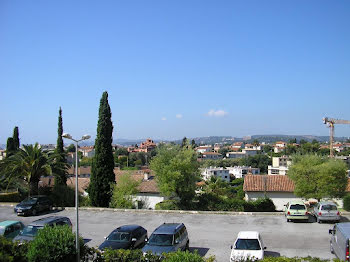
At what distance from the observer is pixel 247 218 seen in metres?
23.3

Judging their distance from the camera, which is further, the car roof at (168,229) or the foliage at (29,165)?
the foliage at (29,165)

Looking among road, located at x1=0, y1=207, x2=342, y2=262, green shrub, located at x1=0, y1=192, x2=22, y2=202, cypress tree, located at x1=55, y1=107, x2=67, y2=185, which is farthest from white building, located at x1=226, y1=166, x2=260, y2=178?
road, located at x1=0, y1=207, x2=342, y2=262

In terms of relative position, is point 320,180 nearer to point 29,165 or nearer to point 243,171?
point 29,165

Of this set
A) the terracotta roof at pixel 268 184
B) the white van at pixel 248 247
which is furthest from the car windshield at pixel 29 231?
the terracotta roof at pixel 268 184

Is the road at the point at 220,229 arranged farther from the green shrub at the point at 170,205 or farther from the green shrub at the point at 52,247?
the green shrub at the point at 52,247

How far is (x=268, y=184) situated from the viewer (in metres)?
37.8

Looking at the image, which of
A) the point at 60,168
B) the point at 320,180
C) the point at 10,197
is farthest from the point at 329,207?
the point at 10,197

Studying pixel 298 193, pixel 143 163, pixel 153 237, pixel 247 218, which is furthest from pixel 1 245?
pixel 143 163

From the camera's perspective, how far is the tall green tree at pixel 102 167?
28.3 meters

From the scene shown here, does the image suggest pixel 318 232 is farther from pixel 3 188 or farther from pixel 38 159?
pixel 3 188

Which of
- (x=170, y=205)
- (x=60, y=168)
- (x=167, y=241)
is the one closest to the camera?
(x=167, y=241)

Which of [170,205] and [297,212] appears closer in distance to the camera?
[297,212]

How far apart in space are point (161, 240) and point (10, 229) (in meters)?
8.36

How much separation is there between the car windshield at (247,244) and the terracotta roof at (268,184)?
2307 cm
